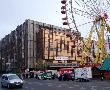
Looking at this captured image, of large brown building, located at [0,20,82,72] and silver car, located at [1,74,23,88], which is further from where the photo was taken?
large brown building, located at [0,20,82,72]

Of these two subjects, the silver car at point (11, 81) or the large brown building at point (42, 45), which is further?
the large brown building at point (42, 45)

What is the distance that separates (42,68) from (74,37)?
40.8 meters

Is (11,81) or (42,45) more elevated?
(42,45)

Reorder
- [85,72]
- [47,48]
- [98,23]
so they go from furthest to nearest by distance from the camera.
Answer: [47,48] < [98,23] < [85,72]

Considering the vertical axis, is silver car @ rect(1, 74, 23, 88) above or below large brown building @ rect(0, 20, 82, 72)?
below

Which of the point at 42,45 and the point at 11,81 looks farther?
the point at 42,45

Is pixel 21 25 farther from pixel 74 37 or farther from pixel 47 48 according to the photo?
pixel 74 37

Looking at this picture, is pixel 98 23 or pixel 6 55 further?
pixel 6 55

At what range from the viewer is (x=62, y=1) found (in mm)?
62344

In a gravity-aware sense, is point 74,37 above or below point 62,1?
below

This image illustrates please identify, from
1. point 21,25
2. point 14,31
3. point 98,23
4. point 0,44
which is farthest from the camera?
point 0,44

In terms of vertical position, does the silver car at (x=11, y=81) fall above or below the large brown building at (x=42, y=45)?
below

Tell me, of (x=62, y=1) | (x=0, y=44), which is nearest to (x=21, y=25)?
(x=0, y=44)

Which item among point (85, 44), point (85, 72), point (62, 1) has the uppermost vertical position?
point (62, 1)
